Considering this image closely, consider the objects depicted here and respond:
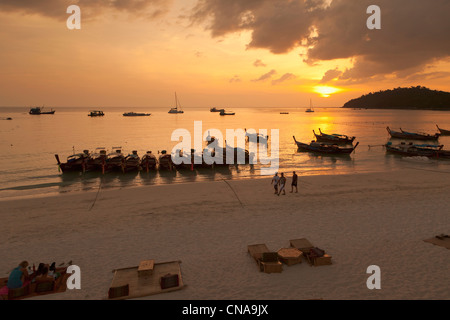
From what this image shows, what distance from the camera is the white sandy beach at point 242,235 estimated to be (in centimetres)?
923

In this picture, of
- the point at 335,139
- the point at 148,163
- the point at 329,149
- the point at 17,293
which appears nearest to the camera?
the point at 17,293

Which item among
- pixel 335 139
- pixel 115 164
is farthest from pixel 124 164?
pixel 335 139

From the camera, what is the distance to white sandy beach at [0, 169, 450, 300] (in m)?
9.23

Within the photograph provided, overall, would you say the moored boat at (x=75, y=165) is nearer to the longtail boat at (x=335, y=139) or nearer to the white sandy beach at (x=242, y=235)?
the white sandy beach at (x=242, y=235)

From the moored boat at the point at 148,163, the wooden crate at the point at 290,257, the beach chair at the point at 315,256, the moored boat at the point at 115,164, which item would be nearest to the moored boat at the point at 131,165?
the moored boat at the point at 115,164

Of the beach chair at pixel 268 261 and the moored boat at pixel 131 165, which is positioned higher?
the moored boat at pixel 131 165

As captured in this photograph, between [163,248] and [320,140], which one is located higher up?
[320,140]

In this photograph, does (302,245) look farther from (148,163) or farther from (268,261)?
(148,163)

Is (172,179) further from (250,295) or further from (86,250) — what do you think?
(250,295)

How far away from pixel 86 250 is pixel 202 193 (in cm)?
1098

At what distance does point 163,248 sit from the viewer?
1222 cm

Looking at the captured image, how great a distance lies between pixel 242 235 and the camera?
13438 mm

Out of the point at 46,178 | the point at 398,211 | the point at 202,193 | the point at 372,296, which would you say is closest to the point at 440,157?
the point at 398,211

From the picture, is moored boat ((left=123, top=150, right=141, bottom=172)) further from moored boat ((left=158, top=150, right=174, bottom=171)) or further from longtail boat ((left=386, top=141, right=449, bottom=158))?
longtail boat ((left=386, top=141, right=449, bottom=158))
